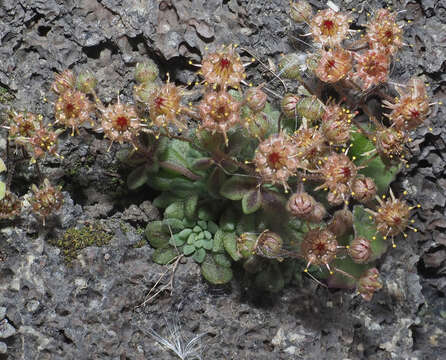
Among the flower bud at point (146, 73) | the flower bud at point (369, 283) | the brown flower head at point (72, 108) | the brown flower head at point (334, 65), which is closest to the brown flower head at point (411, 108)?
the brown flower head at point (334, 65)

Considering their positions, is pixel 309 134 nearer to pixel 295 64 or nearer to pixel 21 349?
pixel 295 64

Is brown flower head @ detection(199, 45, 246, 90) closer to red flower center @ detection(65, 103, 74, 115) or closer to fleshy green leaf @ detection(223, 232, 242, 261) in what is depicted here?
red flower center @ detection(65, 103, 74, 115)

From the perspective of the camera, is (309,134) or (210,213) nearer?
(309,134)

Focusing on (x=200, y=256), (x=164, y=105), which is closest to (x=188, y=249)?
(x=200, y=256)

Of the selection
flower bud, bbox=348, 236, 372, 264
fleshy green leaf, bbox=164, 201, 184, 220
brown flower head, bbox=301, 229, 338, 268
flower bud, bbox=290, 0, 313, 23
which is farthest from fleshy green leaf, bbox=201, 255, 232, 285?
flower bud, bbox=290, 0, 313, 23

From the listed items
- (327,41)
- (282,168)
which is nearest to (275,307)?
(282,168)

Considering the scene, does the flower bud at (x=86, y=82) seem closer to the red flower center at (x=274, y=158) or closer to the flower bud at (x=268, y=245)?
the red flower center at (x=274, y=158)
